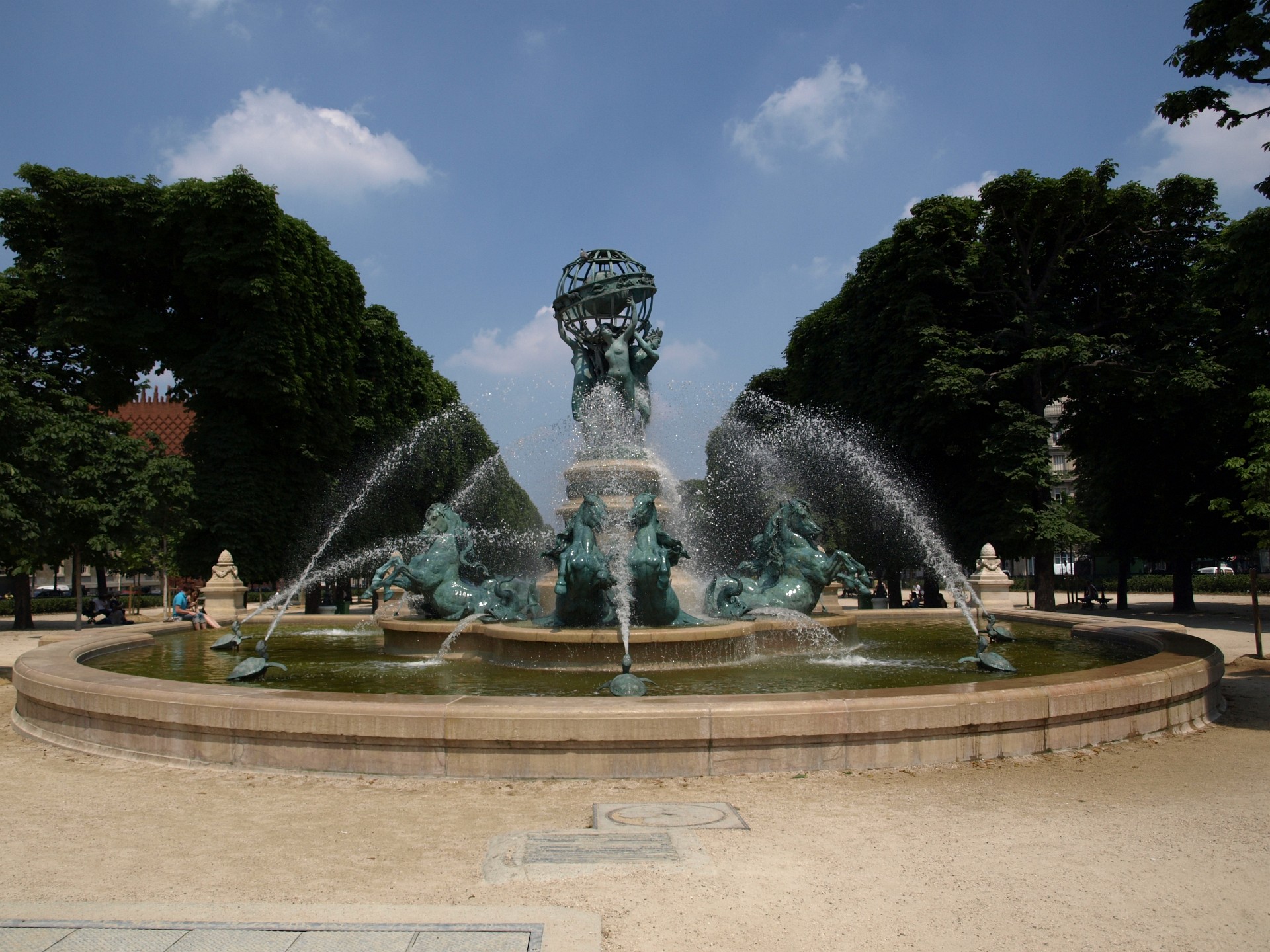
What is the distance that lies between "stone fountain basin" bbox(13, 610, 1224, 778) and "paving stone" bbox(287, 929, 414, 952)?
3037 millimetres

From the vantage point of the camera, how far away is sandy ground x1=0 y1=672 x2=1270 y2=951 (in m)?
4.54

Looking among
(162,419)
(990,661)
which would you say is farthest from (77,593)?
(162,419)

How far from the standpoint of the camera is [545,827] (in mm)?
6055

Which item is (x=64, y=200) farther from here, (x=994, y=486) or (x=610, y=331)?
(x=994, y=486)

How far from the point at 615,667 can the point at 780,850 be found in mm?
6338

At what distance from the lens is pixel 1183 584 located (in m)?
32.4

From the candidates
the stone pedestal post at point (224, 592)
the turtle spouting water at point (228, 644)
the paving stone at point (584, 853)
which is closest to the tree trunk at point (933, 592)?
the stone pedestal post at point (224, 592)

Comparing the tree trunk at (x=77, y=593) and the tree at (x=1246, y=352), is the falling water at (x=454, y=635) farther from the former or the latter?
the tree trunk at (x=77, y=593)

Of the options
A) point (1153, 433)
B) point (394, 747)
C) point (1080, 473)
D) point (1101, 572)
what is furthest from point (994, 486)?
point (1101, 572)

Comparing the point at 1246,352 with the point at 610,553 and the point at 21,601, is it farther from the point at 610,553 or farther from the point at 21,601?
the point at 21,601

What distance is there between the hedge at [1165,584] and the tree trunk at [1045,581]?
14980 mm

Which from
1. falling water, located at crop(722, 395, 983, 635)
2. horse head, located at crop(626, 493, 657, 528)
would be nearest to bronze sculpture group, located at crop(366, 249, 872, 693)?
horse head, located at crop(626, 493, 657, 528)

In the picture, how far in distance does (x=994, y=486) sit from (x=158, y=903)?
1204 inches

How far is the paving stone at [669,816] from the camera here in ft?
19.6
